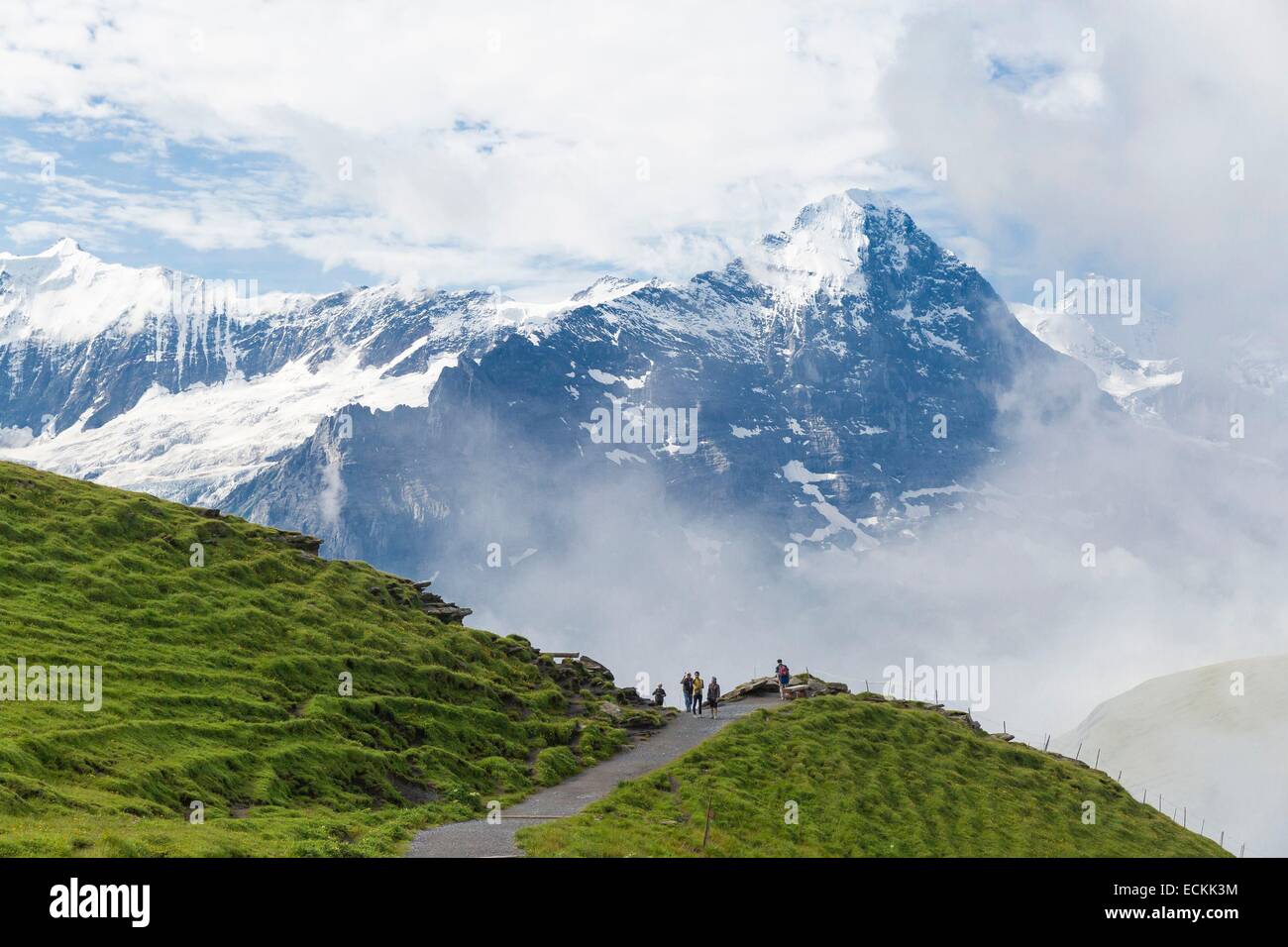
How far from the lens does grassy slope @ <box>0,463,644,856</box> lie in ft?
139

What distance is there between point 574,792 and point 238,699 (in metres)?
18.3

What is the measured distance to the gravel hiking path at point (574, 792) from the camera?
43156 millimetres

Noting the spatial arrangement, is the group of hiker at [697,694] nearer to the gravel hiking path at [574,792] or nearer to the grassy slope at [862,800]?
the gravel hiking path at [574,792]

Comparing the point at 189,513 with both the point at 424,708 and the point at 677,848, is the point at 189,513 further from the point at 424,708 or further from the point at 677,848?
the point at 677,848

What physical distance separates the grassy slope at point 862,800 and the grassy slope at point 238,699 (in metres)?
8.45

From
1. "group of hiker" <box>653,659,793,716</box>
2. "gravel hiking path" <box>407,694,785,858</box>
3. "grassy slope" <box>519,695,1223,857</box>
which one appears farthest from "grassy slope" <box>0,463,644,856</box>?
"grassy slope" <box>519,695,1223,857</box>

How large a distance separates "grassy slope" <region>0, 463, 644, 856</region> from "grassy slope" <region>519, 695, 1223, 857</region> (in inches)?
332

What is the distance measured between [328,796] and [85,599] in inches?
958

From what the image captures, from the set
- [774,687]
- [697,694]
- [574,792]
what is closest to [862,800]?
[574,792]

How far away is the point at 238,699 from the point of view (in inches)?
2255

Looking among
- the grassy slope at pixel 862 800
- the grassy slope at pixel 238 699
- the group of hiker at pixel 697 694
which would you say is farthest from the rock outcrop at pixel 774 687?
the grassy slope at pixel 238 699

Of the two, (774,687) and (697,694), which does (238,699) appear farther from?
(774,687)

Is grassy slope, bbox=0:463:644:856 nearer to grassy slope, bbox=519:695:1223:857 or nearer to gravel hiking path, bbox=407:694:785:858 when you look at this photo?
gravel hiking path, bbox=407:694:785:858
